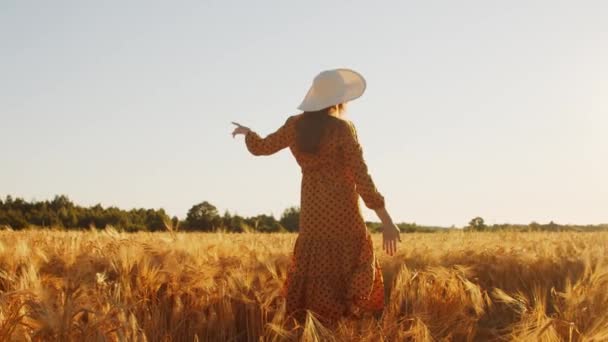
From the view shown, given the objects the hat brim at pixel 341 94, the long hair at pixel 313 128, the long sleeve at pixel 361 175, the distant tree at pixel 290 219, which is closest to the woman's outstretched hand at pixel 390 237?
the long sleeve at pixel 361 175

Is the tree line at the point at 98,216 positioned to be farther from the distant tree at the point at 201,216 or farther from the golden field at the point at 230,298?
the golden field at the point at 230,298

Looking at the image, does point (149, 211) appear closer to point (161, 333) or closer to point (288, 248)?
point (288, 248)

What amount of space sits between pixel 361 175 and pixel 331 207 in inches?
11.0

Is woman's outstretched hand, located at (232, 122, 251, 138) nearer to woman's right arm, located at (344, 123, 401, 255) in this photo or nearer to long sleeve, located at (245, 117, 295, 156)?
long sleeve, located at (245, 117, 295, 156)

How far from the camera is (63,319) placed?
2016mm

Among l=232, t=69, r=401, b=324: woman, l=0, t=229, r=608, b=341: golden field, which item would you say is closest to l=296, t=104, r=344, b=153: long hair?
l=232, t=69, r=401, b=324: woman

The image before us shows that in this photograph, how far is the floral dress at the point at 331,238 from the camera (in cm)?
375

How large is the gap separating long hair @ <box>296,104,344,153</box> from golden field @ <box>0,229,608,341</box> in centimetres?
83

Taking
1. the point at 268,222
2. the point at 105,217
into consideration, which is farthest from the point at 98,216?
the point at 268,222

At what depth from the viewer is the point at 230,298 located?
3422 millimetres

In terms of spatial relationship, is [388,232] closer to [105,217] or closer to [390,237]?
[390,237]

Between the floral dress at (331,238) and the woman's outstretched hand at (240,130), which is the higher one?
the woman's outstretched hand at (240,130)

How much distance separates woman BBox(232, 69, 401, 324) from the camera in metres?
3.69

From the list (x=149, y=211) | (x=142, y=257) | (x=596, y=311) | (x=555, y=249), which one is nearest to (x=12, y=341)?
(x=142, y=257)
